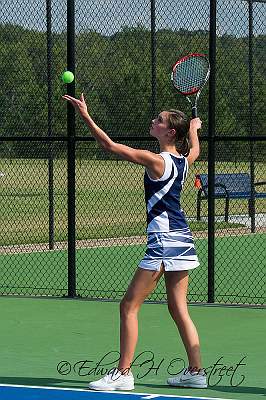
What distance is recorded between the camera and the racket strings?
30.9 ft

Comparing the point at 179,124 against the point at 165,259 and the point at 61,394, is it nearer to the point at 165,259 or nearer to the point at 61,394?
the point at 165,259

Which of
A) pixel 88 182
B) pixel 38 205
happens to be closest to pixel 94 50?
pixel 38 205

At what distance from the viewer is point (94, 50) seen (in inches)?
656

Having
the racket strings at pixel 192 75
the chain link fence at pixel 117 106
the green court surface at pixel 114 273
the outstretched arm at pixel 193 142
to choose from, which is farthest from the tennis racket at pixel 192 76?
the green court surface at pixel 114 273

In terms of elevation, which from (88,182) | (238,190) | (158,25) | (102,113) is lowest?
(88,182)

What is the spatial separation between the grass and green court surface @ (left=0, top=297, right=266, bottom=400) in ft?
19.9

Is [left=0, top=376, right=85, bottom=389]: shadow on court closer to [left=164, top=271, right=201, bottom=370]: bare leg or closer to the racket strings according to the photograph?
[left=164, top=271, right=201, bottom=370]: bare leg

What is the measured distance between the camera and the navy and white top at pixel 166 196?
7633 mm

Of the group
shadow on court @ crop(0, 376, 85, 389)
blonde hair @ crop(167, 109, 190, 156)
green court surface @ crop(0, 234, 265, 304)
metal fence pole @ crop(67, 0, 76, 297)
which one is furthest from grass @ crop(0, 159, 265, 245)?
blonde hair @ crop(167, 109, 190, 156)

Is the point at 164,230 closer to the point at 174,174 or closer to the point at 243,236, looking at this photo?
the point at 174,174

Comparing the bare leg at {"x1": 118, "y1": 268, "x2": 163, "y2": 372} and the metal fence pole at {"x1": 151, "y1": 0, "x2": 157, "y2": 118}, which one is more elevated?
the metal fence pole at {"x1": 151, "y1": 0, "x2": 157, "y2": 118}

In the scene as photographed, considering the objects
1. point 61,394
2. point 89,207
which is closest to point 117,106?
point 89,207

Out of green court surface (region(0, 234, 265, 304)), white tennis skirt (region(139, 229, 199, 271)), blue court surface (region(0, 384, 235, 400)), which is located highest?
white tennis skirt (region(139, 229, 199, 271))

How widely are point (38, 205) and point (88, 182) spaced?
36.6 feet
